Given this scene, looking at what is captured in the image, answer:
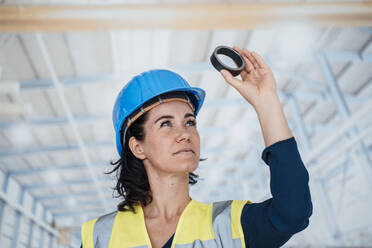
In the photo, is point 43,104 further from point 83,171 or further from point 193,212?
point 193,212

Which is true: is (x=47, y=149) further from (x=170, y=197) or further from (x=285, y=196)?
Answer: (x=285, y=196)

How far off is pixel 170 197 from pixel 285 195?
0.94 metres

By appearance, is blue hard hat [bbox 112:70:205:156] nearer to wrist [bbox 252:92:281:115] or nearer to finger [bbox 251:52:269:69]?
finger [bbox 251:52:269:69]

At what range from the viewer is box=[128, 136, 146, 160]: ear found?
2141mm

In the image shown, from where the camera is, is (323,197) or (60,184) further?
(60,184)

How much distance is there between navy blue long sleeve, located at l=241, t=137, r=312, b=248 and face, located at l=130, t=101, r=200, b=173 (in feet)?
1.99

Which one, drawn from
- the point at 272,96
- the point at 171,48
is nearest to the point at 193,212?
the point at 272,96

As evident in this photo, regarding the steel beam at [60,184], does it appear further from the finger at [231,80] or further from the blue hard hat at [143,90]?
the finger at [231,80]

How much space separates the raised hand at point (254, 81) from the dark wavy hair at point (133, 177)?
77 cm

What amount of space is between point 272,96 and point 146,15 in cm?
342

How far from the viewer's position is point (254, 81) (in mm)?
1531

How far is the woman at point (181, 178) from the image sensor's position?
1278 mm

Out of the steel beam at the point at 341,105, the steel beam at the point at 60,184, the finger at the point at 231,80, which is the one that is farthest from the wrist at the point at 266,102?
the steel beam at the point at 60,184

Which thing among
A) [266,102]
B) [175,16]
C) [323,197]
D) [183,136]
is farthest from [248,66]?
[323,197]
